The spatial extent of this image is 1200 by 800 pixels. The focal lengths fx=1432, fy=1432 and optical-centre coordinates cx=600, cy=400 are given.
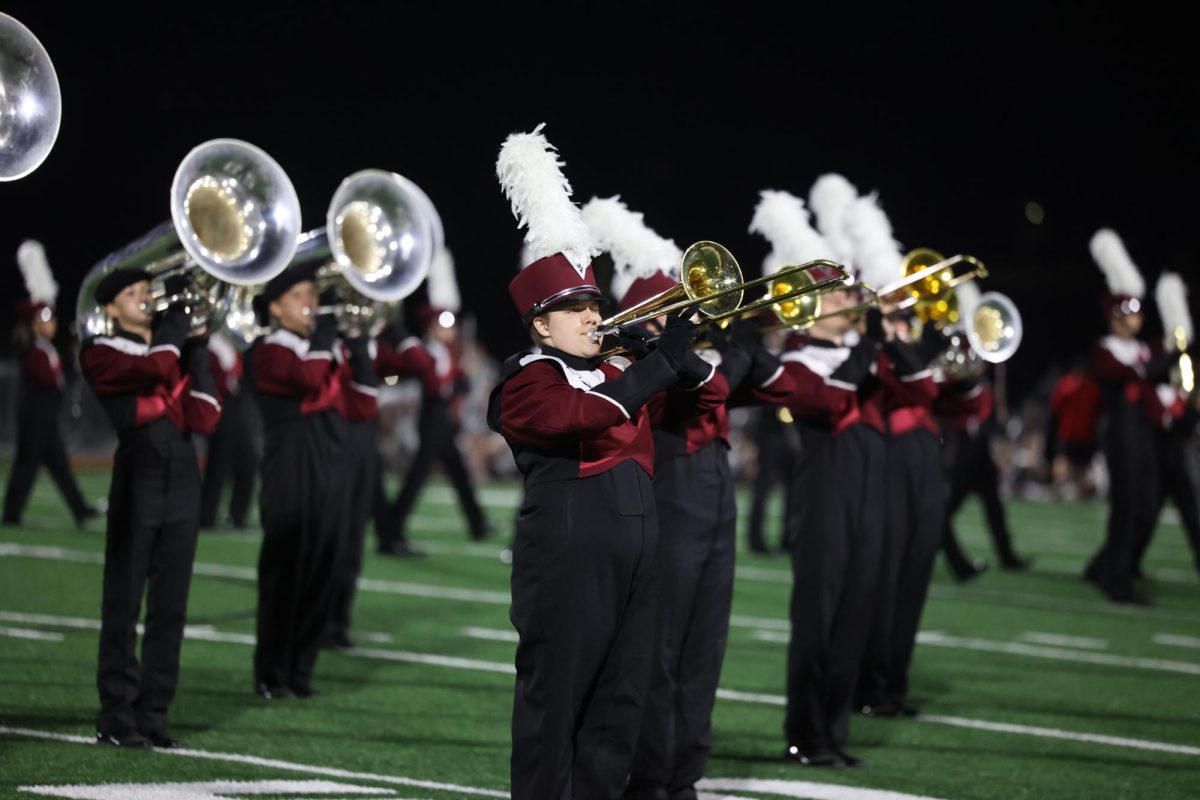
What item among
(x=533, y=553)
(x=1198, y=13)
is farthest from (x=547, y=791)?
(x=1198, y=13)

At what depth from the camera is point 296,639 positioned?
653 centimetres

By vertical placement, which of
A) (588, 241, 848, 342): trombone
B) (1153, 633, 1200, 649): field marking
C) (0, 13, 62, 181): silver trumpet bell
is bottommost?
(1153, 633, 1200, 649): field marking

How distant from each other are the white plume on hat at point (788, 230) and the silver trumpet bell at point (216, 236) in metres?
1.94

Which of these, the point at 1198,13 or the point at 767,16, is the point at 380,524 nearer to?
the point at 767,16

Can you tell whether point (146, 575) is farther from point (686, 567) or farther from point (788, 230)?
point (788, 230)

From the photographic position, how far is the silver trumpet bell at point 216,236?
18.1 feet

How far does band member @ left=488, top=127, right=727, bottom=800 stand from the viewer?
3.77 m

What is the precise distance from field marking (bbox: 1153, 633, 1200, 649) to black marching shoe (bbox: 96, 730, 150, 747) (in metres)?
6.31

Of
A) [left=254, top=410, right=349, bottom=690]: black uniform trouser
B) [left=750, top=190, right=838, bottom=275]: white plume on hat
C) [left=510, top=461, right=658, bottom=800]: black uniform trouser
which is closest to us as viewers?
[left=510, top=461, right=658, bottom=800]: black uniform trouser

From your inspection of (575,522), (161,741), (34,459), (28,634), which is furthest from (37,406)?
(575,522)

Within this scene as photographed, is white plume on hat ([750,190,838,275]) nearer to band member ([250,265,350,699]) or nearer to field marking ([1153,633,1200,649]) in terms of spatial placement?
band member ([250,265,350,699])

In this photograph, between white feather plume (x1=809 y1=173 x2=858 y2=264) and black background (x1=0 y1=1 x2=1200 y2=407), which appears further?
black background (x1=0 y1=1 x2=1200 y2=407)

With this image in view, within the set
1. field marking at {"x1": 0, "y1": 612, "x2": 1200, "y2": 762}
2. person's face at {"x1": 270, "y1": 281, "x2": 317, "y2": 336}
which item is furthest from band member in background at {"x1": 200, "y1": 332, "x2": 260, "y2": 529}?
person's face at {"x1": 270, "y1": 281, "x2": 317, "y2": 336}

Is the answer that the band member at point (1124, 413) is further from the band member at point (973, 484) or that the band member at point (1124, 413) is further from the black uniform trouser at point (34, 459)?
the black uniform trouser at point (34, 459)
